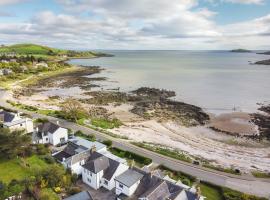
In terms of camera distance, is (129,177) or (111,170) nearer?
(129,177)

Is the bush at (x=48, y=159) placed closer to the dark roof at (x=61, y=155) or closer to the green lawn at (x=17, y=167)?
the green lawn at (x=17, y=167)

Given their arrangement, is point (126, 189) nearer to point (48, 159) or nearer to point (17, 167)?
point (48, 159)

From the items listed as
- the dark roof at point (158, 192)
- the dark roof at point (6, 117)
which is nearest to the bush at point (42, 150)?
the dark roof at point (6, 117)

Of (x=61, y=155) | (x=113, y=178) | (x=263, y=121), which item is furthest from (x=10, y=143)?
(x=263, y=121)

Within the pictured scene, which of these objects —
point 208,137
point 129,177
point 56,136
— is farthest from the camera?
point 208,137

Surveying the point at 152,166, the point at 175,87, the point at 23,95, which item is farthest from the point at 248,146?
the point at 23,95

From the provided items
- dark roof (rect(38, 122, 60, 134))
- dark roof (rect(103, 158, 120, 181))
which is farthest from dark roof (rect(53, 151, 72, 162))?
dark roof (rect(103, 158, 120, 181))

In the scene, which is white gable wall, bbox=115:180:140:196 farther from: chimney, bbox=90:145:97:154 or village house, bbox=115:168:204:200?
chimney, bbox=90:145:97:154
